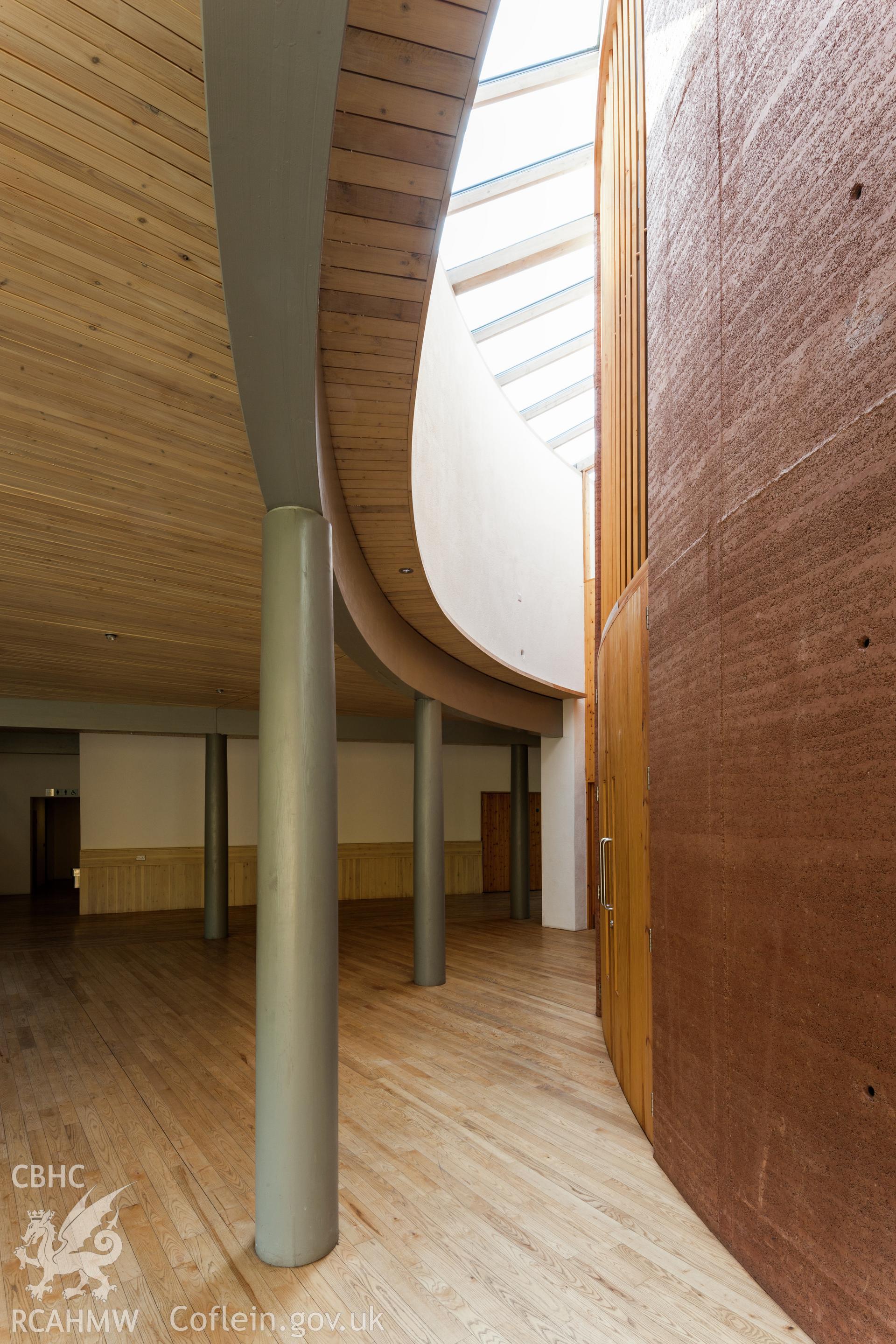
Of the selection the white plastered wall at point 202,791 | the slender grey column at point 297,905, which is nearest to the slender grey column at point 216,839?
the white plastered wall at point 202,791

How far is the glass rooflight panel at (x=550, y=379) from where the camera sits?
1007cm

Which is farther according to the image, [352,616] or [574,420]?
[574,420]

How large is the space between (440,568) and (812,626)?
4385 mm

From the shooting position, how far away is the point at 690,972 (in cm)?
342

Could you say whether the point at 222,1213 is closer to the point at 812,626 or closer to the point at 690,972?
the point at 690,972

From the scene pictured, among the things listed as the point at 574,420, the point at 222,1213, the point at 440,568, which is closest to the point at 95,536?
the point at 440,568

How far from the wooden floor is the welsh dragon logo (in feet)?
0.15

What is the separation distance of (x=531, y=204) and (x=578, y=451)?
5.22m

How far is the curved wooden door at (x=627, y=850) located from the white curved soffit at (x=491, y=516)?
1.48 metres

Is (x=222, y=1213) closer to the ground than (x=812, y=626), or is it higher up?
closer to the ground

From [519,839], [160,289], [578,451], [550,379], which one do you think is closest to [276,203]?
[160,289]

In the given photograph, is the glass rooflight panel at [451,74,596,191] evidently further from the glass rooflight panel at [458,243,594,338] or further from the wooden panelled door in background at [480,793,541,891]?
the wooden panelled door in background at [480,793,541,891]

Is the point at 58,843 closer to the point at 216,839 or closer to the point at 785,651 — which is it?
the point at 216,839

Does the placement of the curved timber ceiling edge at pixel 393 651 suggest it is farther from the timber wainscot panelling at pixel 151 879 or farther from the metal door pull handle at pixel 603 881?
the timber wainscot panelling at pixel 151 879
